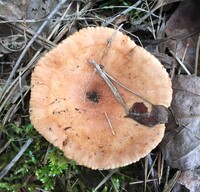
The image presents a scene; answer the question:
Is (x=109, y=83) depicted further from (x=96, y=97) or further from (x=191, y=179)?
(x=191, y=179)

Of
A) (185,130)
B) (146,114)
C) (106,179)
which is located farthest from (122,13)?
(106,179)

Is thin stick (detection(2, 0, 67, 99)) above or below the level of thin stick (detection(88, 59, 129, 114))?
above

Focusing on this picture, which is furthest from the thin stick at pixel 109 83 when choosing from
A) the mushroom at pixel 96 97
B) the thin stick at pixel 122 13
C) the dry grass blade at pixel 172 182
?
the dry grass blade at pixel 172 182

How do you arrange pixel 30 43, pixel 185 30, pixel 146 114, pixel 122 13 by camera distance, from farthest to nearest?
pixel 185 30 → pixel 122 13 → pixel 30 43 → pixel 146 114

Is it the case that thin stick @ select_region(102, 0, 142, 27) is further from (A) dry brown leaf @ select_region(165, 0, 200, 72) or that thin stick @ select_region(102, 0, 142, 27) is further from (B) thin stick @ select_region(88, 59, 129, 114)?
(B) thin stick @ select_region(88, 59, 129, 114)

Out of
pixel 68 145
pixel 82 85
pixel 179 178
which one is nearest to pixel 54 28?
pixel 82 85

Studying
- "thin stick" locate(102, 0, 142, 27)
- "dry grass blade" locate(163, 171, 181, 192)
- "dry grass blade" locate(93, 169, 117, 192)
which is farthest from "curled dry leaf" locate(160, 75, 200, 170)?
"thin stick" locate(102, 0, 142, 27)
